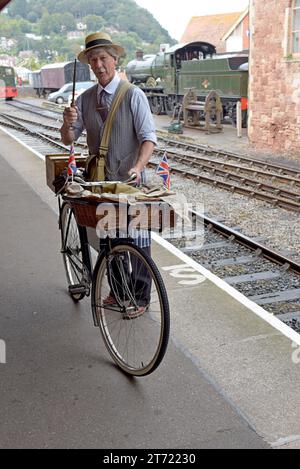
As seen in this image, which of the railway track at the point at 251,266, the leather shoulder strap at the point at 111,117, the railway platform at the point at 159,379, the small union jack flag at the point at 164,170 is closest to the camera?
the railway platform at the point at 159,379

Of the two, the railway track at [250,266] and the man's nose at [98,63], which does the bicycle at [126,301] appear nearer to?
the man's nose at [98,63]

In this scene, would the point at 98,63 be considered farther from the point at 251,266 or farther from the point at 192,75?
the point at 192,75

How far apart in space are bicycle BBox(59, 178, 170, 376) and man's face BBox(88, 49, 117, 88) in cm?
76

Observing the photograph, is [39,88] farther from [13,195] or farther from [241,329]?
[241,329]

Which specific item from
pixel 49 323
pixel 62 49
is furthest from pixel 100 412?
pixel 62 49

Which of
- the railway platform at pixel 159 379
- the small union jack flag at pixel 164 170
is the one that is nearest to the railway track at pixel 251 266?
the railway platform at pixel 159 379

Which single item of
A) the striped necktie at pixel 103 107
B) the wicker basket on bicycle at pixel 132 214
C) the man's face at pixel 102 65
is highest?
the man's face at pixel 102 65

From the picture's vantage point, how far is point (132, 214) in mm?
3080

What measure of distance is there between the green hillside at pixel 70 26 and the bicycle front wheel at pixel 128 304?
2928 inches

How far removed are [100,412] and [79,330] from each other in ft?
3.48

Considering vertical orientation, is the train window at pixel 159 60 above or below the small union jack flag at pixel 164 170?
above

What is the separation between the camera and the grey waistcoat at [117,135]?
364 centimetres

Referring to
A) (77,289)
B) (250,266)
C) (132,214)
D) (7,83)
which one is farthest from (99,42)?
(7,83)

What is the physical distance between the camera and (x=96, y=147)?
3854 millimetres
